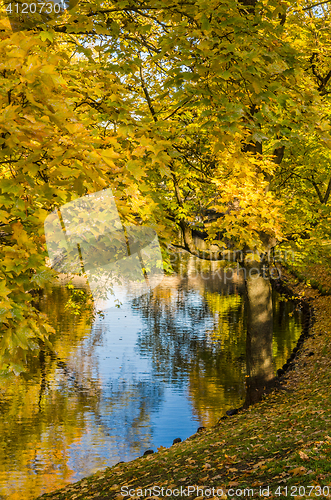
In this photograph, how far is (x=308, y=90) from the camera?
5969mm

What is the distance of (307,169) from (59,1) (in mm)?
10990

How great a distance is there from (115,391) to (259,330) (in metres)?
5.78

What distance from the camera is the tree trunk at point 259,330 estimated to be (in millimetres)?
9984

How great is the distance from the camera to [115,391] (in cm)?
1366

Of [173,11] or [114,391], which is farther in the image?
[114,391]

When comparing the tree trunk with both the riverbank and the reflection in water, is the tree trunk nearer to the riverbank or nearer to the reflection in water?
the riverbank

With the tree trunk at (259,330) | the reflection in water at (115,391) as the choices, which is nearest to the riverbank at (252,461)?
the tree trunk at (259,330)

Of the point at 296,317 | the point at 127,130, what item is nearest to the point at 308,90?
the point at 127,130

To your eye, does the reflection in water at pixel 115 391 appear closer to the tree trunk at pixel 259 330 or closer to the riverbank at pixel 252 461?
A: the riverbank at pixel 252 461

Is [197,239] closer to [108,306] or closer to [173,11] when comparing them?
[173,11]

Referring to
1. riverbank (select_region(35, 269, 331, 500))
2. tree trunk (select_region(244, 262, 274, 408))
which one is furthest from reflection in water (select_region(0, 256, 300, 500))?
tree trunk (select_region(244, 262, 274, 408))

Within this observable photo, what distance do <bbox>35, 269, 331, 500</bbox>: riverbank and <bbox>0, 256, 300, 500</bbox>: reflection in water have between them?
1.77m

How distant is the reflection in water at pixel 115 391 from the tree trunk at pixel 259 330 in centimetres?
190

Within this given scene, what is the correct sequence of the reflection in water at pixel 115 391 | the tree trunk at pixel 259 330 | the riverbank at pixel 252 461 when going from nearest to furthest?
the riverbank at pixel 252 461, the reflection in water at pixel 115 391, the tree trunk at pixel 259 330
